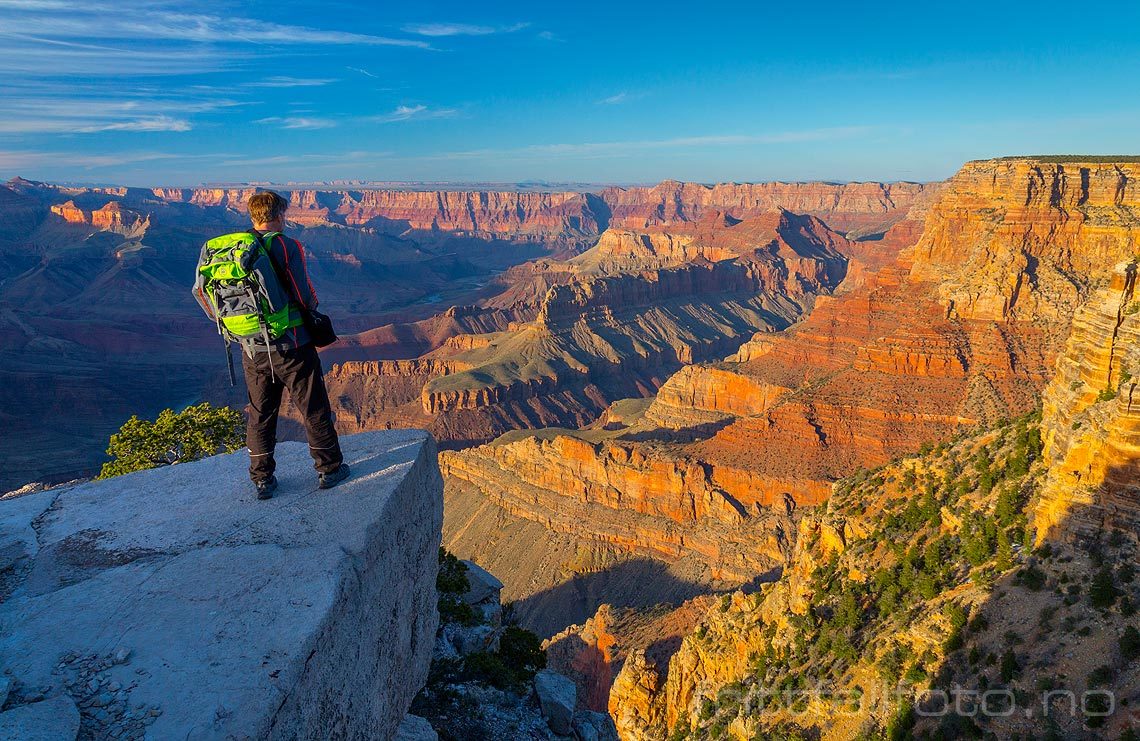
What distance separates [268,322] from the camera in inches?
318

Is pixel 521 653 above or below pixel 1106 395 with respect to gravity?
below

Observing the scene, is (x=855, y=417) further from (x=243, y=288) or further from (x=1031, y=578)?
(x=243, y=288)

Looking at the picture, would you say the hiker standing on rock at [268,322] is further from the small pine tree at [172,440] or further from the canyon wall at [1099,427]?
the small pine tree at [172,440]

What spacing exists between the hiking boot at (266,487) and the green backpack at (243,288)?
1.86 meters

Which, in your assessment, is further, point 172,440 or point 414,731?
point 172,440

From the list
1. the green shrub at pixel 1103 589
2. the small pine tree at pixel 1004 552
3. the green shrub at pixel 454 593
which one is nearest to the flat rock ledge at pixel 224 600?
the green shrub at pixel 454 593

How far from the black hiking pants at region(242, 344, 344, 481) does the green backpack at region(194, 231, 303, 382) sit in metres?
0.38

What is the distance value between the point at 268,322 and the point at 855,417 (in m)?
48.1

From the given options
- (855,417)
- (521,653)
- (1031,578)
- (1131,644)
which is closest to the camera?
(1131,644)

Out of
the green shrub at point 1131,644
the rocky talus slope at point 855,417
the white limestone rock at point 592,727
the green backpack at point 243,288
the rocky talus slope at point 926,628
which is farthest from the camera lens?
the rocky talus slope at point 855,417

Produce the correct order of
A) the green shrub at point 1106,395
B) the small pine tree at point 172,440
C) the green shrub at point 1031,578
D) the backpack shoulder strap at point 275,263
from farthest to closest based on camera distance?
the small pine tree at point 172,440 < the green shrub at point 1106,395 < the green shrub at point 1031,578 < the backpack shoulder strap at point 275,263

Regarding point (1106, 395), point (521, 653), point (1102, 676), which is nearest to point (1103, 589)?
point (1102, 676)

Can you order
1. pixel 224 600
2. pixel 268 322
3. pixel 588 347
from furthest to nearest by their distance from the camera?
pixel 588 347 → pixel 268 322 → pixel 224 600

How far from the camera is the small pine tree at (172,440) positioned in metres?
21.9
